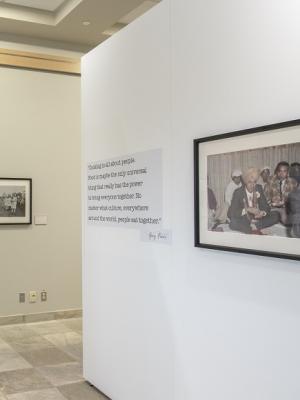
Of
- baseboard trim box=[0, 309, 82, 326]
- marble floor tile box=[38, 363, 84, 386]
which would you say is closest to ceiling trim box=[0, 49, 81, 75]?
baseboard trim box=[0, 309, 82, 326]

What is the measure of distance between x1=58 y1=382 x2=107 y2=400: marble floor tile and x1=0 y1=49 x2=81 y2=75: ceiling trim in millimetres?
4271

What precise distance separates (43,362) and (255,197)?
11.3 feet

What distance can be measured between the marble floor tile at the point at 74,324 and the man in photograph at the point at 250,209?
168 inches

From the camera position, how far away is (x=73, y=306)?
733 cm

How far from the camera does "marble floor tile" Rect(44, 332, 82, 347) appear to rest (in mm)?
5941

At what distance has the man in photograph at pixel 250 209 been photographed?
2516 millimetres

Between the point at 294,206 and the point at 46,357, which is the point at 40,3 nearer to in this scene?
the point at 46,357

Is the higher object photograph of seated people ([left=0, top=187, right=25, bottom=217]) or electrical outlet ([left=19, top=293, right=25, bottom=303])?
photograph of seated people ([left=0, top=187, right=25, bottom=217])

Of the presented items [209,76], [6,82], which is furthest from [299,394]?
[6,82]

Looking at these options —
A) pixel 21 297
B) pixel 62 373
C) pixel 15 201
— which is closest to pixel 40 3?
pixel 15 201

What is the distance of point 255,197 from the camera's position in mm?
2576

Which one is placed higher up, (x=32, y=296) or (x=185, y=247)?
(x=185, y=247)

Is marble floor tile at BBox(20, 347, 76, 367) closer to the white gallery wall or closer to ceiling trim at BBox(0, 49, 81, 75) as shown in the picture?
the white gallery wall

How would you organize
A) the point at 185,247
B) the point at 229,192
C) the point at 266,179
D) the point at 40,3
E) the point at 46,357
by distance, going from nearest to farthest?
the point at 266,179 < the point at 229,192 < the point at 185,247 < the point at 46,357 < the point at 40,3
